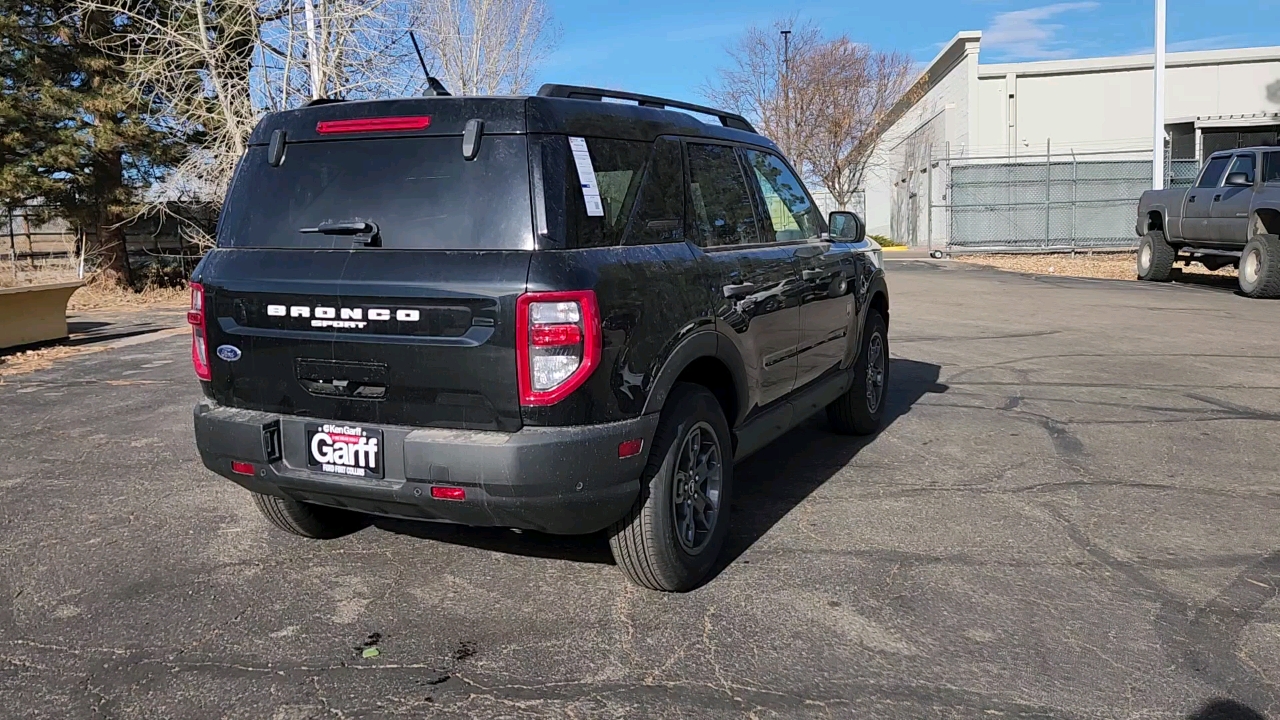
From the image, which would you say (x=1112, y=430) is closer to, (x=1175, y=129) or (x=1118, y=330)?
(x=1118, y=330)

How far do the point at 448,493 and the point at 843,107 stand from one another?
34.9 meters

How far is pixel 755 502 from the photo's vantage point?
A: 17.2 feet

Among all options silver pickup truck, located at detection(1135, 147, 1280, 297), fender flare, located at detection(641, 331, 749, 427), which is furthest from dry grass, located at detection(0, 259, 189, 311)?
silver pickup truck, located at detection(1135, 147, 1280, 297)

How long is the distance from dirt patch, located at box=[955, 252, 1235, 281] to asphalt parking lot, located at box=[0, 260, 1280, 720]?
14.9 m

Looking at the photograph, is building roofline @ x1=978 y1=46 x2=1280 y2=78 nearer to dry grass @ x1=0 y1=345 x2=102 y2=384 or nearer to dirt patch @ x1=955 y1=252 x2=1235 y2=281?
dirt patch @ x1=955 y1=252 x2=1235 y2=281

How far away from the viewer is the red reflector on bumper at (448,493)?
11.3ft

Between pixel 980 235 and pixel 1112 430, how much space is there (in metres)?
21.9

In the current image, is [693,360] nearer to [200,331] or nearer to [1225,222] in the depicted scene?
[200,331]

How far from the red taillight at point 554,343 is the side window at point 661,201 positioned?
507mm

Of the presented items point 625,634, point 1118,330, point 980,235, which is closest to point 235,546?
point 625,634

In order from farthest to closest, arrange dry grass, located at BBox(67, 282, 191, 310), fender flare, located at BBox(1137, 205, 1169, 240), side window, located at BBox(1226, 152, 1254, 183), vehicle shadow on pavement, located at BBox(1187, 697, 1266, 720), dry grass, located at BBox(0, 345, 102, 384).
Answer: dry grass, located at BBox(67, 282, 191, 310) → fender flare, located at BBox(1137, 205, 1169, 240) → side window, located at BBox(1226, 152, 1254, 183) → dry grass, located at BBox(0, 345, 102, 384) → vehicle shadow on pavement, located at BBox(1187, 697, 1266, 720)

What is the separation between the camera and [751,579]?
416 centimetres

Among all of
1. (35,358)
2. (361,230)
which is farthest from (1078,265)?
(361,230)

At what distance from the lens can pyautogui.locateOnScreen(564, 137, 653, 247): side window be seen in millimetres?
3582
